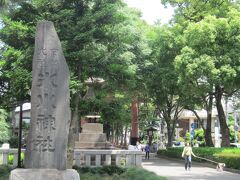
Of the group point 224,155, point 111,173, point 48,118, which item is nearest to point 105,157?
point 111,173

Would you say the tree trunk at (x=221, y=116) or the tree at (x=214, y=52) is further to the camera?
the tree trunk at (x=221, y=116)

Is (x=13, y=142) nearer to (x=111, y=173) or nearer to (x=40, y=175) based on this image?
(x=111, y=173)

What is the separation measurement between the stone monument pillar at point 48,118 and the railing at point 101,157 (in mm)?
9445

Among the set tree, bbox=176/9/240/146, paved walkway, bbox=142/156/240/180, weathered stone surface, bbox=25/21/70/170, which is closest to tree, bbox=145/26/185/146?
tree, bbox=176/9/240/146

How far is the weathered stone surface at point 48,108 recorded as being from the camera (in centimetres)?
802

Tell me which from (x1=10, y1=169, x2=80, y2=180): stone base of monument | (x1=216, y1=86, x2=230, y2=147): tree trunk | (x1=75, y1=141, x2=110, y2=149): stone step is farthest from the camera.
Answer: (x1=216, y1=86, x2=230, y2=147): tree trunk

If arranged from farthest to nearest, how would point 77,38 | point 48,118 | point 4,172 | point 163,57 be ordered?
point 163,57
point 77,38
point 4,172
point 48,118

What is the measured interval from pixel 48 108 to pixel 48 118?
187 millimetres

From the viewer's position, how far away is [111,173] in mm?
15953

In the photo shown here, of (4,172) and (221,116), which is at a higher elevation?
(221,116)

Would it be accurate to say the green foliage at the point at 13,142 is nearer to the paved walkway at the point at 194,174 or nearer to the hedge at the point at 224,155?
the paved walkway at the point at 194,174

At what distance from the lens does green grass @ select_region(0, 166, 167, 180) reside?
1323cm

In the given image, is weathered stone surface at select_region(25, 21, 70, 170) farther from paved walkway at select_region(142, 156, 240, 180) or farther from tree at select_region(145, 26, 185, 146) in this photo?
tree at select_region(145, 26, 185, 146)

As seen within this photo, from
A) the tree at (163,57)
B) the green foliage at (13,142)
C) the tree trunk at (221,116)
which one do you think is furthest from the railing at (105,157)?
the green foliage at (13,142)
